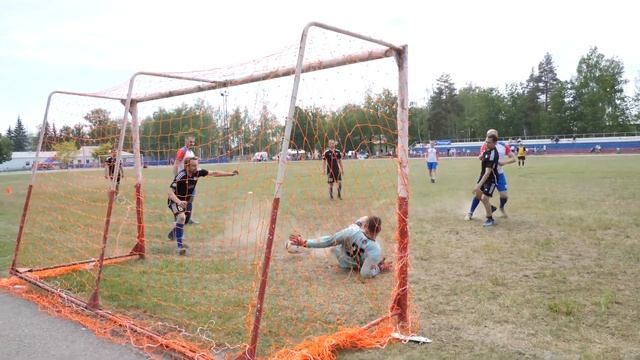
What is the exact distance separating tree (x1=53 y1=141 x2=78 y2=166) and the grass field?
1.43m

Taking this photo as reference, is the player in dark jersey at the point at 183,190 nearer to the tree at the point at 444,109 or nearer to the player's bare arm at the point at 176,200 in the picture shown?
the player's bare arm at the point at 176,200

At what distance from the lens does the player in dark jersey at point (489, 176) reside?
8.55m

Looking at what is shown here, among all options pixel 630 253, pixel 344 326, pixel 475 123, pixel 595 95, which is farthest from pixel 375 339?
pixel 475 123

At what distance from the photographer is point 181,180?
6.98m

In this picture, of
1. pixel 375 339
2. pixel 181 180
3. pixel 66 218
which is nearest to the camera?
pixel 375 339

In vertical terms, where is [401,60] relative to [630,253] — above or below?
above

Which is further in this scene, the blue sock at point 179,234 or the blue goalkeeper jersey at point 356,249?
the blue sock at point 179,234

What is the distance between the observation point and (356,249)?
577 centimetres

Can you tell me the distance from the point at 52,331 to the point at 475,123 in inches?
3369

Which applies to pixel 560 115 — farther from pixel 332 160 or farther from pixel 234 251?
pixel 234 251

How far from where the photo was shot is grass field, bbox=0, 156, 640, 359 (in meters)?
3.86

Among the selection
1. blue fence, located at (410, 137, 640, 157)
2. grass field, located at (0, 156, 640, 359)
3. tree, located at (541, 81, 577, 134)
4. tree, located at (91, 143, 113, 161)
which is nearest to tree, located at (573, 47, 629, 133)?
tree, located at (541, 81, 577, 134)

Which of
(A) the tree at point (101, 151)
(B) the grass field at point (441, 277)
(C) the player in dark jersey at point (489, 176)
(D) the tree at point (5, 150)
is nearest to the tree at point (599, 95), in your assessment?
(B) the grass field at point (441, 277)

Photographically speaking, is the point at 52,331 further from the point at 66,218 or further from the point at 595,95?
the point at 595,95
